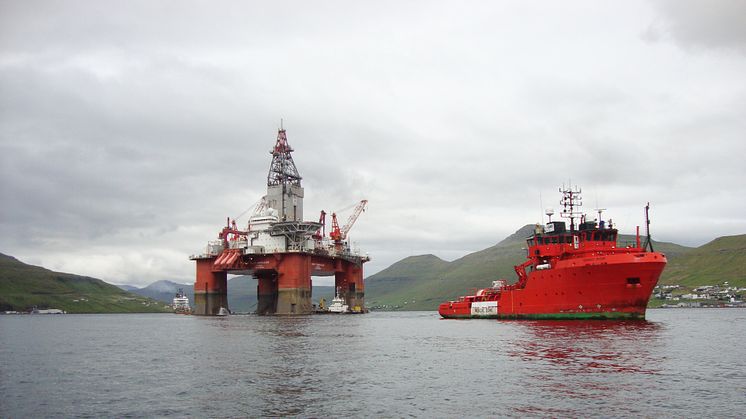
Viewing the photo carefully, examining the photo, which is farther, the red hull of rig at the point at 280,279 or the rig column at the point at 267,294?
the rig column at the point at 267,294

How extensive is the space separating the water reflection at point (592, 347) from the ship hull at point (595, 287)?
6.00 meters

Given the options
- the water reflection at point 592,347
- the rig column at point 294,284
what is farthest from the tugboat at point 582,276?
the rig column at point 294,284

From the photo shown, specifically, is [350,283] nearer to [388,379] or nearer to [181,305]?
[181,305]

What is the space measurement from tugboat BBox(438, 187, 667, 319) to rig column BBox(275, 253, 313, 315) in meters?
38.2

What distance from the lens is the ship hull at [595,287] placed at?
6844 centimetres

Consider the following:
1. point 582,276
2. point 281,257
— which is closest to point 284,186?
point 281,257

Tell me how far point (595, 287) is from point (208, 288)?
272ft

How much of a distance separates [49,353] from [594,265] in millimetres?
54823

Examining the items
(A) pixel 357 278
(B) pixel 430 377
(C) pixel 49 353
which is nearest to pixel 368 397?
(B) pixel 430 377

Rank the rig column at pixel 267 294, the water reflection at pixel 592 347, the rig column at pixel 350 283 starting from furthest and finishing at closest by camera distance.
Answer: the rig column at pixel 350 283
the rig column at pixel 267 294
the water reflection at pixel 592 347

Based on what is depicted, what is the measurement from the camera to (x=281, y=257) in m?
116

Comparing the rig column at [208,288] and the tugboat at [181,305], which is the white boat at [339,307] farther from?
the tugboat at [181,305]

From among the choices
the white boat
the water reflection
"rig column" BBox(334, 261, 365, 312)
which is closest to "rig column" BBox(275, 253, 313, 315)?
the white boat

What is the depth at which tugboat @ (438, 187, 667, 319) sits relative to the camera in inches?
2721
